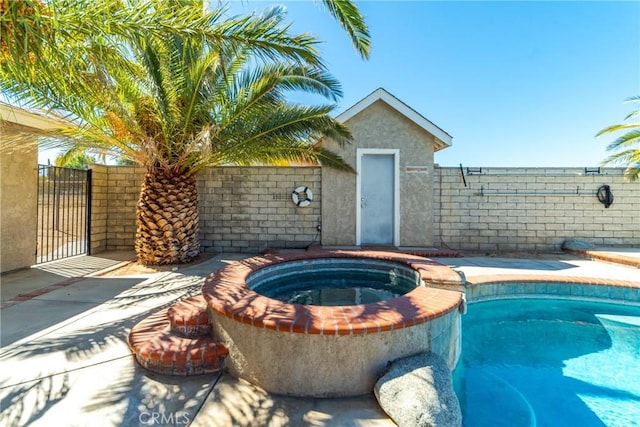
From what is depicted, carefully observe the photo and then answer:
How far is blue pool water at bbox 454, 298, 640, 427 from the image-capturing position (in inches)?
116

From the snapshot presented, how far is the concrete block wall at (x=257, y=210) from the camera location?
9500 mm

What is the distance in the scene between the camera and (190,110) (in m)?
6.24

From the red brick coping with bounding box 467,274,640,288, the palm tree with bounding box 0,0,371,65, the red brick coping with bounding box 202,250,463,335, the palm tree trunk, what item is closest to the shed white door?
the red brick coping with bounding box 467,274,640,288

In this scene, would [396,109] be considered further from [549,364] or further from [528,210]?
[549,364]

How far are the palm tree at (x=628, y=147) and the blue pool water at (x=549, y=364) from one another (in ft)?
22.9

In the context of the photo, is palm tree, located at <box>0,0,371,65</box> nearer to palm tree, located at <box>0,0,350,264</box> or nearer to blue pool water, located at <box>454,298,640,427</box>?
palm tree, located at <box>0,0,350,264</box>

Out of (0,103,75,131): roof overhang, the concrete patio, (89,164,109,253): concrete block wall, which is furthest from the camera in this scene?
(89,164,109,253): concrete block wall

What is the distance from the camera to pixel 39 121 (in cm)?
668

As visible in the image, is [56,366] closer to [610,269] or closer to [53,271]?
[53,271]

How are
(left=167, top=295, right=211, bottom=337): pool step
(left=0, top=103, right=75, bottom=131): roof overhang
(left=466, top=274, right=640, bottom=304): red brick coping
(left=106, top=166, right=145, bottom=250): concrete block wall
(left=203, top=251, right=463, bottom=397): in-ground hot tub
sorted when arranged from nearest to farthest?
(left=203, top=251, right=463, bottom=397): in-ground hot tub < (left=167, top=295, right=211, bottom=337): pool step < (left=466, top=274, right=640, bottom=304): red brick coping < (left=0, top=103, right=75, bottom=131): roof overhang < (left=106, top=166, right=145, bottom=250): concrete block wall

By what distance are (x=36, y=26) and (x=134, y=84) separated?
3.60m

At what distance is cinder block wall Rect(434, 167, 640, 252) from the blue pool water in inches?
171

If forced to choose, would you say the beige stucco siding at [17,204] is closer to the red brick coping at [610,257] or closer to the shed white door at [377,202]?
the shed white door at [377,202]

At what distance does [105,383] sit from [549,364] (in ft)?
18.2
